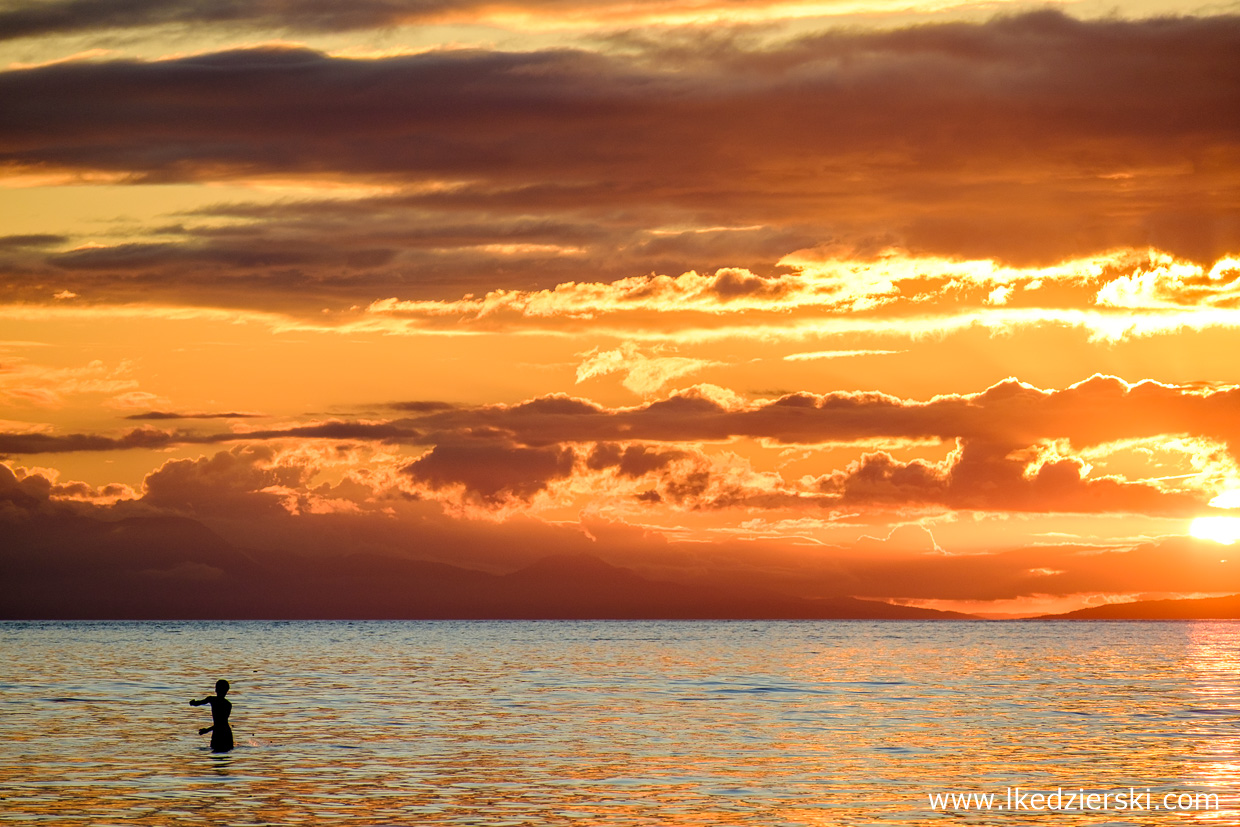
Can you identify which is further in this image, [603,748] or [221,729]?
[603,748]

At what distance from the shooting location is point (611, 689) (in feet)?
336

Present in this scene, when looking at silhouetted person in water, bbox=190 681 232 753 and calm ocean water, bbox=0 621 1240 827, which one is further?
silhouetted person in water, bbox=190 681 232 753

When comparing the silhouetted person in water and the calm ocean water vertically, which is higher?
the silhouetted person in water

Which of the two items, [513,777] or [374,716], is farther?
[374,716]

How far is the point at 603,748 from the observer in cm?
6022

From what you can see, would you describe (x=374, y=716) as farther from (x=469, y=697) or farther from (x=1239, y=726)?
(x=1239, y=726)

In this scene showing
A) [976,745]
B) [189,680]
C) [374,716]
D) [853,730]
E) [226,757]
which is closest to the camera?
[226,757]

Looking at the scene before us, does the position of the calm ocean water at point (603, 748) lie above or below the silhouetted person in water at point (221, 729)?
below

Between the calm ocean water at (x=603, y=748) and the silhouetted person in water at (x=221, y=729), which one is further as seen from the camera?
the silhouetted person in water at (x=221, y=729)

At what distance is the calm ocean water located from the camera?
43.6m

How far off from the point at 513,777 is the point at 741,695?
4670 centimetres

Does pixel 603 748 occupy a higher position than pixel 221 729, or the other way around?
pixel 221 729

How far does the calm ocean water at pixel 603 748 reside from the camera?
43.6 meters

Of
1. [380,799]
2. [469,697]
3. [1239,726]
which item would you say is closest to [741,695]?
[469,697]
